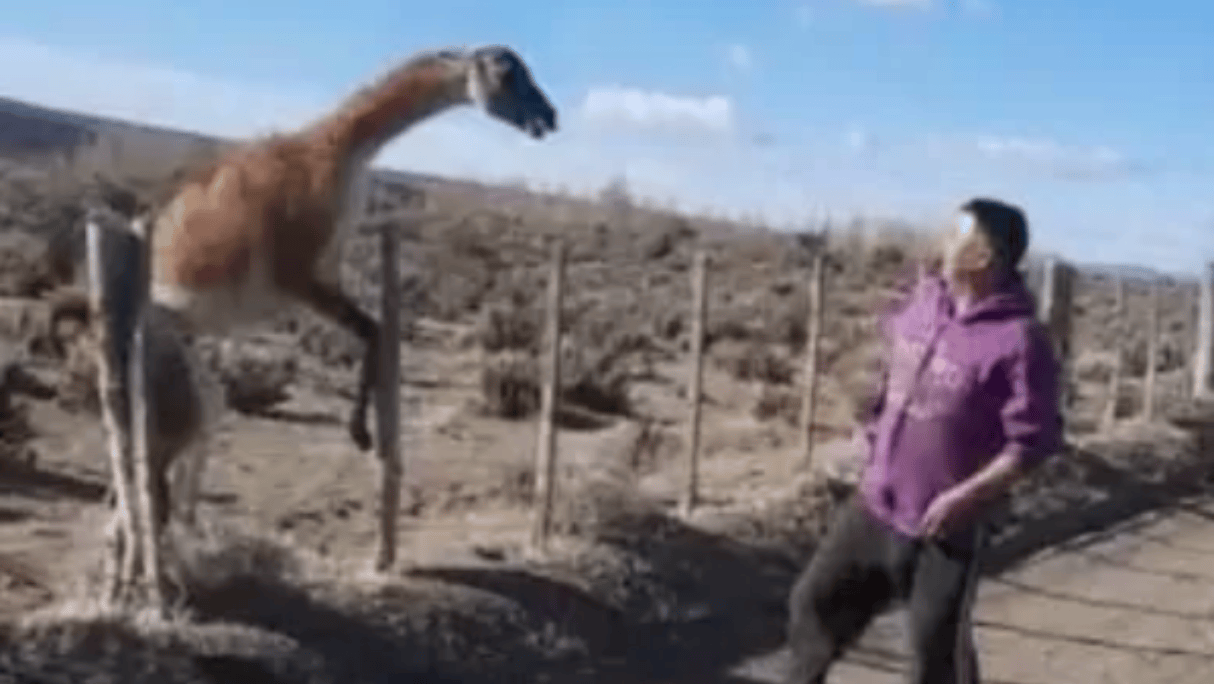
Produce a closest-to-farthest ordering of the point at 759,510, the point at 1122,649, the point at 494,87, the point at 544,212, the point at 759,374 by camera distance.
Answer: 1. the point at 494,87
2. the point at 1122,649
3. the point at 759,510
4. the point at 759,374
5. the point at 544,212

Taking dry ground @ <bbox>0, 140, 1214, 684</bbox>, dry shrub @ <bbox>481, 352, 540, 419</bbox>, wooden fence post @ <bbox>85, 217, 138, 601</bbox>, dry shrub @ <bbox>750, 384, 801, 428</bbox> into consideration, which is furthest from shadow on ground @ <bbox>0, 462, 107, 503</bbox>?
dry shrub @ <bbox>750, 384, 801, 428</bbox>

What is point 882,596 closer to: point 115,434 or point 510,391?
point 115,434

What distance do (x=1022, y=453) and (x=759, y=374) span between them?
65.6 ft

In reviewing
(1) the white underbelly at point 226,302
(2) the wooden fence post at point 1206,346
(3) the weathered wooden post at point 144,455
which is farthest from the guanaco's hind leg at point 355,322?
(2) the wooden fence post at point 1206,346

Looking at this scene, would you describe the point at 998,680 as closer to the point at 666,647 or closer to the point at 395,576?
the point at 666,647

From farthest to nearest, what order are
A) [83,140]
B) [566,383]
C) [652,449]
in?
[83,140]
[566,383]
[652,449]

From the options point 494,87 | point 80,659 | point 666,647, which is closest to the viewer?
point 80,659

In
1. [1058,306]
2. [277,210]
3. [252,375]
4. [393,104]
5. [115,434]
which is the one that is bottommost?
[252,375]

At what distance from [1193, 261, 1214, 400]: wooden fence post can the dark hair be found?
18744mm

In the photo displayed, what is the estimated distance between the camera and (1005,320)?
670cm

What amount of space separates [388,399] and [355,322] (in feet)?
1.97

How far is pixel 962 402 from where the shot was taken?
21.9 feet

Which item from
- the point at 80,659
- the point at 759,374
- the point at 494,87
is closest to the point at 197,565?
the point at 80,659

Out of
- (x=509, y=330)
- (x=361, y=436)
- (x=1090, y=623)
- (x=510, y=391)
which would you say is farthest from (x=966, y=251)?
(x=509, y=330)
